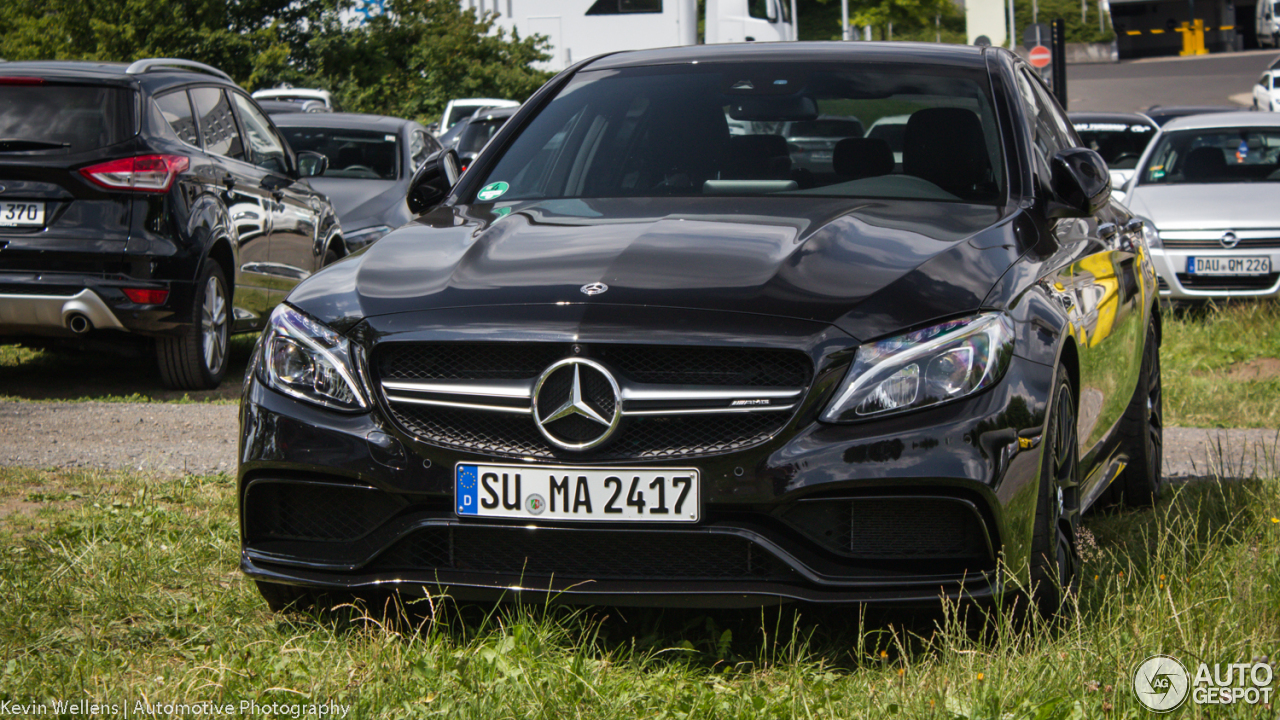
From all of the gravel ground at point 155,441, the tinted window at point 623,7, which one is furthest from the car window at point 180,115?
the tinted window at point 623,7

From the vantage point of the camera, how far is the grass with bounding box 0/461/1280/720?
2.98 metres

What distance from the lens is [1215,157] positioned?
1264 cm

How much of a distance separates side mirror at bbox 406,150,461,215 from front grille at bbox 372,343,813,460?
155cm

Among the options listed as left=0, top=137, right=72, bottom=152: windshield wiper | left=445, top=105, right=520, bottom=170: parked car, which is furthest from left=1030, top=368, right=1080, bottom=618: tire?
left=445, top=105, right=520, bottom=170: parked car

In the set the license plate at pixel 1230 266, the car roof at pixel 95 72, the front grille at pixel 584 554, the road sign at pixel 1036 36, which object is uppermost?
the car roof at pixel 95 72

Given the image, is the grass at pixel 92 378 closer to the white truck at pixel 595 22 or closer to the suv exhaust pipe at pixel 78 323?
the suv exhaust pipe at pixel 78 323

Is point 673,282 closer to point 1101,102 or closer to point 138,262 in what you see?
point 138,262

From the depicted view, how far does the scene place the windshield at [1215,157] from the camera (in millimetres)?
12453

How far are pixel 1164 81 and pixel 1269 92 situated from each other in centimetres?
2462

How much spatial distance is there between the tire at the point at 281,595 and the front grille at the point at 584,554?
0.38m

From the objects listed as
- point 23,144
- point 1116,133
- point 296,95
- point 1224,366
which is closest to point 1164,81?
point 296,95

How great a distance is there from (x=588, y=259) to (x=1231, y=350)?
7801 mm

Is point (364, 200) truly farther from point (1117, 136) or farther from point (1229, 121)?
point (1117, 136)

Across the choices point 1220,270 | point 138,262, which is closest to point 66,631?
point 138,262
